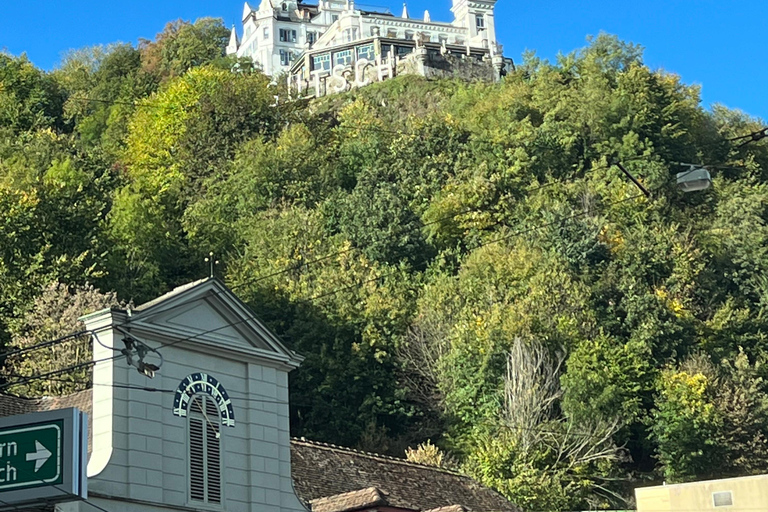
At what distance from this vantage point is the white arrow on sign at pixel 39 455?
22125mm

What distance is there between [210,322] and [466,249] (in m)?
46.6

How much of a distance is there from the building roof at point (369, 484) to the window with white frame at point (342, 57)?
297 feet

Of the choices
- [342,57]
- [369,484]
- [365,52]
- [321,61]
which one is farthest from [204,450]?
[321,61]

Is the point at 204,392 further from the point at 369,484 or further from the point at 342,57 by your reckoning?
the point at 342,57

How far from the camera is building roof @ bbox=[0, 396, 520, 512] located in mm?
30359

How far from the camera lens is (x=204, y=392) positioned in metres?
29.8

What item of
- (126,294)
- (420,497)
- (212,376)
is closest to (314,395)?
(126,294)

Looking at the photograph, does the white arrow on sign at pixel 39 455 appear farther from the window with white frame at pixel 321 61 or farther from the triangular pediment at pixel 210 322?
the window with white frame at pixel 321 61

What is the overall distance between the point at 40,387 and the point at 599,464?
2314 centimetres

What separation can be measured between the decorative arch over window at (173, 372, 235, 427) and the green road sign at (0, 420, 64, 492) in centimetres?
677

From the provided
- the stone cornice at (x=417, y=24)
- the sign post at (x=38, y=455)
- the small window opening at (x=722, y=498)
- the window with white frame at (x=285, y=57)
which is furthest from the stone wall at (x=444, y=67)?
the sign post at (x=38, y=455)

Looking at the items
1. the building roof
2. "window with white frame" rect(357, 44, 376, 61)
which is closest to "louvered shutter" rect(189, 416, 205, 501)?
the building roof

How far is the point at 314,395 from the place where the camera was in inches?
2462

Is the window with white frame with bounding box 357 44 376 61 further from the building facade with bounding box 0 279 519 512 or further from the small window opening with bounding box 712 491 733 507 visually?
the building facade with bounding box 0 279 519 512
